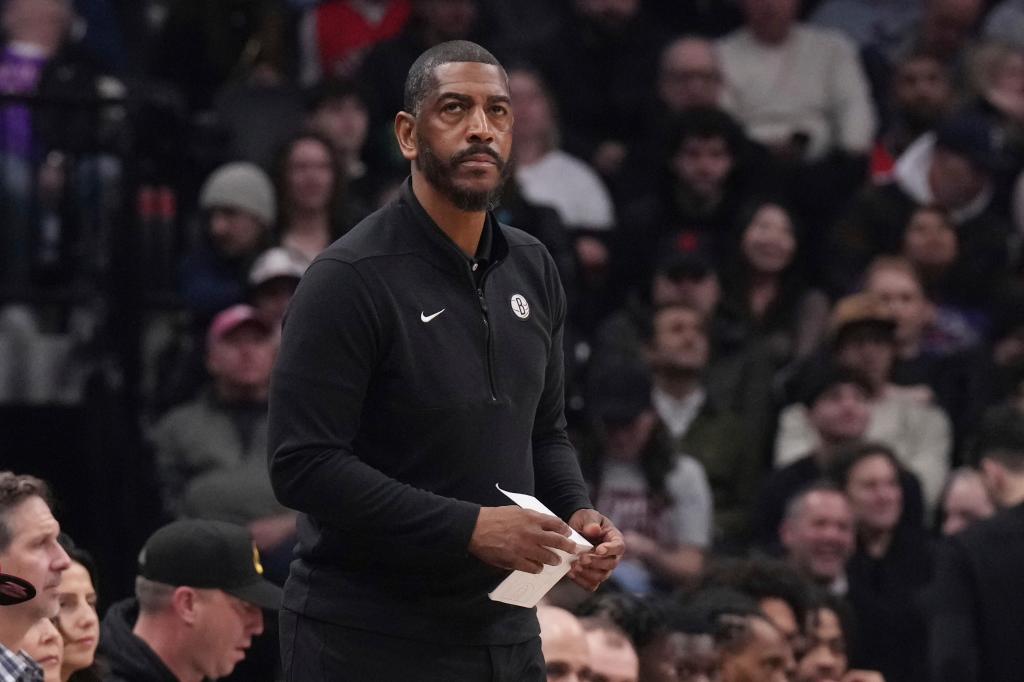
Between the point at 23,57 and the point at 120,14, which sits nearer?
the point at 23,57

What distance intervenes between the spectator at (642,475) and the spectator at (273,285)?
1421mm

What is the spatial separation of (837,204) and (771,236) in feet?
3.23

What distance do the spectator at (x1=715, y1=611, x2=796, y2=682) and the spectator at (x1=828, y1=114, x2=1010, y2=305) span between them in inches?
157

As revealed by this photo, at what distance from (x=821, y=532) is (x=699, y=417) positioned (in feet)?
4.08

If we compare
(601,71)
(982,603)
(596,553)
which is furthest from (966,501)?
(596,553)

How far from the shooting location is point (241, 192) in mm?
9539

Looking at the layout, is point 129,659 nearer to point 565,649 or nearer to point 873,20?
point 565,649

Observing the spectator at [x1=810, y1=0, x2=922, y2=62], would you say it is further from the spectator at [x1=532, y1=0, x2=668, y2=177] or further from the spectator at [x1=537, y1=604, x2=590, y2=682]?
A: the spectator at [x1=537, y1=604, x2=590, y2=682]

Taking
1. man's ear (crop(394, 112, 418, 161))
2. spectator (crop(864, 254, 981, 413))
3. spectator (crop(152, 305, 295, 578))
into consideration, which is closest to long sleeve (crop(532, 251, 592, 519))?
man's ear (crop(394, 112, 418, 161))

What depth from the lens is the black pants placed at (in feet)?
13.1

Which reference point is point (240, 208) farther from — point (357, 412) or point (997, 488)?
point (357, 412)

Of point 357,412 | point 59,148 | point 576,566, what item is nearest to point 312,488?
point 357,412

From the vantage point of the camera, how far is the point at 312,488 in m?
3.90

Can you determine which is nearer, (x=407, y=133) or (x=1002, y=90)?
(x=407, y=133)
